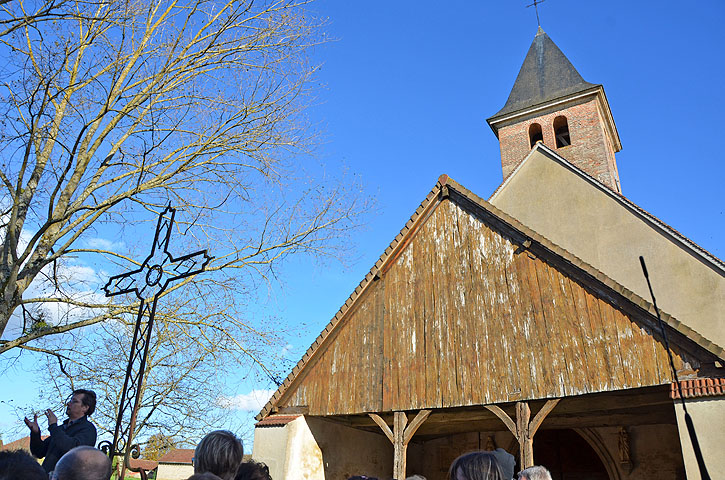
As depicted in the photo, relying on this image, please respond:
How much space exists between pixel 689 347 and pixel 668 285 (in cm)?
408

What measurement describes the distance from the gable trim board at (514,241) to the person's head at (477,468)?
5.89 metres

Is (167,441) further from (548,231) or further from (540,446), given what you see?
(548,231)

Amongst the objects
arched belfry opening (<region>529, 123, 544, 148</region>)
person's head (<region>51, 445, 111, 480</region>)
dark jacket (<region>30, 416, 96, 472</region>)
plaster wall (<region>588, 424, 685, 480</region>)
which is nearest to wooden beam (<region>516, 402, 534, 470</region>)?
plaster wall (<region>588, 424, 685, 480</region>)

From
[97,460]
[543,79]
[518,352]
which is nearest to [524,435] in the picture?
[518,352]

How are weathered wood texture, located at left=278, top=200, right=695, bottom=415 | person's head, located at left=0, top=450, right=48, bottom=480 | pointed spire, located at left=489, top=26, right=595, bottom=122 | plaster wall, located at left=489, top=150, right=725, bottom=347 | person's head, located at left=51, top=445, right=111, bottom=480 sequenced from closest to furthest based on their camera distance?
person's head, located at left=0, top=450, right=48, bottom=480 < person's head, located at left=51, top=445, right=111, bottom=480 < weathered wood texture, located at left=278, top=200, right=695, bottom=415 < plaster wall, located at left=489, top=150, right=725, bottom=347 < pointed spire, located at left=489, top=26, right=595, bottom=122

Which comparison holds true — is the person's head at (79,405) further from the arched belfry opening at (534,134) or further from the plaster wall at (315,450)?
the arched belfry opening at (534,134)

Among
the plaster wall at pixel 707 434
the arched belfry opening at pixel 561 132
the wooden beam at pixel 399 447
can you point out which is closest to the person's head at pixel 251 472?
the plaster wall at pixel 707 434

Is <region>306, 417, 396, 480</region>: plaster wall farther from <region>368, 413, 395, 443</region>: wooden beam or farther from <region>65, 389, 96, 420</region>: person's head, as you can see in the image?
<region>65, 389, 96, 420</region>: person's head

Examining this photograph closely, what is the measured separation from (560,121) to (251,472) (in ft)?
63.3

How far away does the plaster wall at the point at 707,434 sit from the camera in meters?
6.55

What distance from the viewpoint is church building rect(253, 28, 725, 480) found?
7.82 m

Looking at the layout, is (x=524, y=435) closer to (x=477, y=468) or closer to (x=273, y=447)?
(x=273, y=447)

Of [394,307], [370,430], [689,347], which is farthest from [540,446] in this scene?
[689,347]

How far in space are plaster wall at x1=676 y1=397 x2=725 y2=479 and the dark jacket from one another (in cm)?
683
